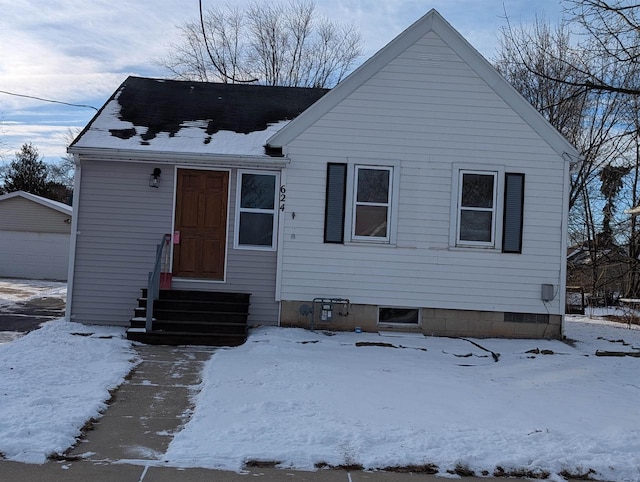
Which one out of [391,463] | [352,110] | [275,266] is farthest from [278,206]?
[391,463]

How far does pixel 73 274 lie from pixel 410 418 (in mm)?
7452

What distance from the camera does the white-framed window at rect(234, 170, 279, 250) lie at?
36.4ft

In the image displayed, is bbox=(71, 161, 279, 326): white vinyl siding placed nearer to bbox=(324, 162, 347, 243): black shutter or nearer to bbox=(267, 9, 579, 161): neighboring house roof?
bbox=(324, 162, 347, 243): black shutter

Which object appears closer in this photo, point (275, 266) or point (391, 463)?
point (391, 463)

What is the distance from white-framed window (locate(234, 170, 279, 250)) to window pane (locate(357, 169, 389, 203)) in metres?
1.57

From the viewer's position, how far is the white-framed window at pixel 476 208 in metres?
11.1

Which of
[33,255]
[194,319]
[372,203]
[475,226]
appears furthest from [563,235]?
[33,255]

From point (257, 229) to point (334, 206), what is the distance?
4.88 ft

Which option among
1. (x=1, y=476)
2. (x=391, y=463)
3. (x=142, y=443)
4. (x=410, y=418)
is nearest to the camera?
(x=1, y=476)

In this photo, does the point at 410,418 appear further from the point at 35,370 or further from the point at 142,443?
the point at 35,370

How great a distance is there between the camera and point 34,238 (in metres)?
26.7

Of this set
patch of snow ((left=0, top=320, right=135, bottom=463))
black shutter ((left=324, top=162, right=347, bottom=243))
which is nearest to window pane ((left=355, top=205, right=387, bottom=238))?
black shutter ((left=324, top=162, right=347, bottom=243))

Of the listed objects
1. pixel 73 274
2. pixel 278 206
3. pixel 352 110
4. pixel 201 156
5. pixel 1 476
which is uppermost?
pixel 352 110

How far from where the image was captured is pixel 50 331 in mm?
9875
